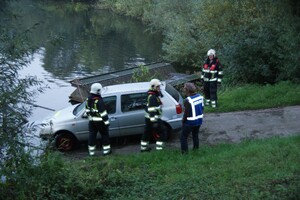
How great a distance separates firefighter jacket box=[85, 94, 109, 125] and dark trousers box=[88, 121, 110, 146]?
0.49 ft

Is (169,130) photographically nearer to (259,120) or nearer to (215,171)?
(259,120)

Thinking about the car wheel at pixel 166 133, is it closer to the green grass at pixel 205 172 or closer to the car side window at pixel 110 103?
the green grass at pixel 205 172

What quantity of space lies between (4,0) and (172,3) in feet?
101

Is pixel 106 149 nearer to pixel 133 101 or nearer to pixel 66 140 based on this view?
pixel 66 140

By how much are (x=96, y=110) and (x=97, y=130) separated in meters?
0.64

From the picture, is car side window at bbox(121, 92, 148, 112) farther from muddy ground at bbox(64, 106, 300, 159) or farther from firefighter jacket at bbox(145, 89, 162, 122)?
firefighter jacket at bbox(145, 89, 162, 122)

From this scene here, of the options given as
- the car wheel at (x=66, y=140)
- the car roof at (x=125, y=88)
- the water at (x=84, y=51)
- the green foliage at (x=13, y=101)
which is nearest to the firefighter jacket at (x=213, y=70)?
the car roof at (x=125, y=88)

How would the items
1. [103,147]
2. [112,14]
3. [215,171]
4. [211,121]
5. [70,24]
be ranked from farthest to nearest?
[112,14] → [70,24] → [211,121] → [103,147] → [215,171]

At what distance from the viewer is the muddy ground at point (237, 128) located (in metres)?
11.2

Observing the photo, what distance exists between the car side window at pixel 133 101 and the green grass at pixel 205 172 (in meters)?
1.72

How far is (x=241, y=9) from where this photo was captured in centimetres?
2288

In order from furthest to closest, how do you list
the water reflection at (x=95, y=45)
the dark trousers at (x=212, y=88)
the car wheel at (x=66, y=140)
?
the water reflection at (x=95, y=45)
the dark trousers at (x=212, y=88)
the car wheel at (x=66, y=140)

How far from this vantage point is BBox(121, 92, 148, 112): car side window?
38.2 feet

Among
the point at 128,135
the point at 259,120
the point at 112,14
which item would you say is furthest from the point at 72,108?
the point at 112,14
